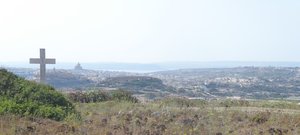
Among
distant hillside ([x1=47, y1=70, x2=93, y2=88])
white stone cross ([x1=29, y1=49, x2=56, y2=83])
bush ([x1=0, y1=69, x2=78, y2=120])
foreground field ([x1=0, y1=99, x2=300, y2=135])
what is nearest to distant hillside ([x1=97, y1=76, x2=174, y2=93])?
distant hillside ([x1=47, y1=70, x2=93, y2=88])

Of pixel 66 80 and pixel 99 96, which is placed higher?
pixel 99 96

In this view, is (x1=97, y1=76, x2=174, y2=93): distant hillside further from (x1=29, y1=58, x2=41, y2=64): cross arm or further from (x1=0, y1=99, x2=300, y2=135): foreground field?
(x1=0, y1=99, x2=300, y2=135): foreground field

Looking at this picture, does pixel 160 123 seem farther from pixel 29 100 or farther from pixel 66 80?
pixel 66 80

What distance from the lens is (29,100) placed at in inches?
565

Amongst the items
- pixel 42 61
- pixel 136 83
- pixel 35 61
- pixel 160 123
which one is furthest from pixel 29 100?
pixel 136 83

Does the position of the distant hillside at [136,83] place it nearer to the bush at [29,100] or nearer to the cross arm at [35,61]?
the cross arm at [35,61]

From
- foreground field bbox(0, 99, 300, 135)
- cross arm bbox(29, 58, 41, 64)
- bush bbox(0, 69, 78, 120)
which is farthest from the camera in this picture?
cross arm bbox(29, 58, 41, 64)

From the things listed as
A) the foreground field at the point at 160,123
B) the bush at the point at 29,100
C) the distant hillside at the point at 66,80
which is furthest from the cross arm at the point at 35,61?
the distant hillside at the point at 66,80

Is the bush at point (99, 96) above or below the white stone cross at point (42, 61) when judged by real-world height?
below

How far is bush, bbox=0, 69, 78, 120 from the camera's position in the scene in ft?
43.2

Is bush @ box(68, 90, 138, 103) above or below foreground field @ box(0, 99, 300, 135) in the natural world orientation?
below

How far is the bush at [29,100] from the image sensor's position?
13164 mm

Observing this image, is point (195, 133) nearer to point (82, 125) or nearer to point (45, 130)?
point (82, 125)

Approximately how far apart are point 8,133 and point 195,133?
400 centimetres
